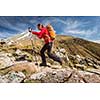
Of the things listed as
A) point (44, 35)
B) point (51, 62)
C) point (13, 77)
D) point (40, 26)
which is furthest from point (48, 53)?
point (13, 77)

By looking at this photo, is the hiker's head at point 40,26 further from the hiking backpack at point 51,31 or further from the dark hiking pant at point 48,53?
the dark hiking pant at point 48,53

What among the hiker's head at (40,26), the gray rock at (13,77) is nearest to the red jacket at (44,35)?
the hiker's head at (40,26)

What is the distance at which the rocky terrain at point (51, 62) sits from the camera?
4.20 m

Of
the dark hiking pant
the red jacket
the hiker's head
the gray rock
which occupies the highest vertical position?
the hiker's head

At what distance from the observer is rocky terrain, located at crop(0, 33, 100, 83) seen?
4.20 metres

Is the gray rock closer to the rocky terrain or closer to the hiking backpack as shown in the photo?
the rocky terrain

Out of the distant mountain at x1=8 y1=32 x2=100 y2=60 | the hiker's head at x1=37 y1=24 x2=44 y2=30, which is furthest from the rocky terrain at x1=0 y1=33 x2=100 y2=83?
the hiker's head at x1=37 y1=24 x2=44 y2=30

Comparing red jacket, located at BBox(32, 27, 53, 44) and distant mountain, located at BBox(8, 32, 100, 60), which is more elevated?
red jacket, located at BBox(32, 27, 53, 44)

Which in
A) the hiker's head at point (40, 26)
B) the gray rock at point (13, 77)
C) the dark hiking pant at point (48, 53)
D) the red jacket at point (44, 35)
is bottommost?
the gray rock at point (13, 77)

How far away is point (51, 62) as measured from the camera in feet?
13.9

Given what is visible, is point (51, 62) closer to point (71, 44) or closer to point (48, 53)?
point (48, 53)

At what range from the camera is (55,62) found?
423 cm
